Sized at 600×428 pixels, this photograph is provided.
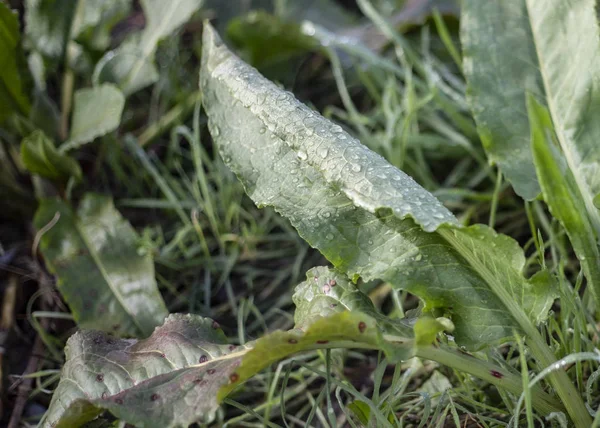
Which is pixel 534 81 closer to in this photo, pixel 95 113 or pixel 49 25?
pixel 95 113

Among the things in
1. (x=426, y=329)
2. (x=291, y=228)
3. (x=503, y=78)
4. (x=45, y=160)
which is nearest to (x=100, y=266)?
(x=45, y=160)

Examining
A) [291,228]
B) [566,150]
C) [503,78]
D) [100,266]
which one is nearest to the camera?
[566,150]

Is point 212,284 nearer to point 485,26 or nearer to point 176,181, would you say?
point 176,181

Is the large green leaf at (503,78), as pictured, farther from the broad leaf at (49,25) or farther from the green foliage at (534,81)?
the broad leaf at (49,25)

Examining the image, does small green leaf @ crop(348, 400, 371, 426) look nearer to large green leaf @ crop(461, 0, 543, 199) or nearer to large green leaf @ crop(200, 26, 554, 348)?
large green leaf @ crop(200, 26, 554, 348)

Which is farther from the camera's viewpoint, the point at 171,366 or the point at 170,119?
the point at 170,119
